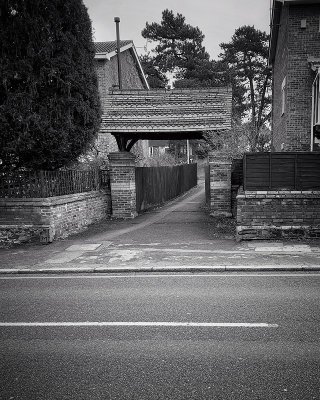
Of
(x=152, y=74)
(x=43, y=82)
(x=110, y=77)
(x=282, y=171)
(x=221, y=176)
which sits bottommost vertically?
(x=221, y=176)

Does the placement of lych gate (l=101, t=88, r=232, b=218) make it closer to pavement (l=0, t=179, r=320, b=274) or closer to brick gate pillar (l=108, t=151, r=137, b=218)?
brick gate pillar (l=108, t=151, r=137, b=218)

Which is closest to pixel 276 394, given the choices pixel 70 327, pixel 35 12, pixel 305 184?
pixel 70 327

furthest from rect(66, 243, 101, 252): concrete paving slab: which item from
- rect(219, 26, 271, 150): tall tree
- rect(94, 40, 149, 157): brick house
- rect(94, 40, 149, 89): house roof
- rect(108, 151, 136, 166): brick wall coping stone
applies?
rect(219, 26, 271, 150): tall tree

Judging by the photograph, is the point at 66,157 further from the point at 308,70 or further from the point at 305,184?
the point at 308,70

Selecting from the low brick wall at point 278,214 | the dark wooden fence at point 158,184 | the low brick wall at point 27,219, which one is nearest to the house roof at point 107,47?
the dark wooden fence at point 158,184

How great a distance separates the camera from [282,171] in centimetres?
1012

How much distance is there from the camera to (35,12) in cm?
975

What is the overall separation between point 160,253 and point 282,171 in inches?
172

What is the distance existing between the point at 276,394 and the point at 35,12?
10.7 meters

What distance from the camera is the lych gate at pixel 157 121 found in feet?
46.7

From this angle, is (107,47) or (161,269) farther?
(107,47)

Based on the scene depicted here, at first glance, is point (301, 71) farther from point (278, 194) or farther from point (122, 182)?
point (122, 182)

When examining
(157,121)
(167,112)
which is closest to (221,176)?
(157,121)

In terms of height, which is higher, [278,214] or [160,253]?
[278,214]
